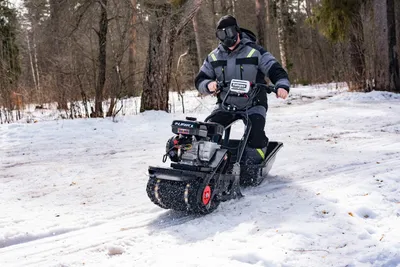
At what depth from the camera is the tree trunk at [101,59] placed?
9825mm

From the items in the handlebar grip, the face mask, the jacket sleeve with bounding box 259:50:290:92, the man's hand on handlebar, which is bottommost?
the man's hand on handlebar

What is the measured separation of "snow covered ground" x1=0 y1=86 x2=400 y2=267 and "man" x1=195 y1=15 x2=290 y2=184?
54 centimetres

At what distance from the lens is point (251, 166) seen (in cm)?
462

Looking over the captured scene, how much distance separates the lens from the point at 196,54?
2403 cm

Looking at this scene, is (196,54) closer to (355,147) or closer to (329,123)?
(329,123)

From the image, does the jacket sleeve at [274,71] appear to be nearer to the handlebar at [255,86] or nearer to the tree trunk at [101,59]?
the handlebar at [255,86]

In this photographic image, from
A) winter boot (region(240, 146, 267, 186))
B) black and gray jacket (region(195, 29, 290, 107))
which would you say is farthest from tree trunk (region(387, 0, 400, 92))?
winter boot (region(240, 146, 267, 186))

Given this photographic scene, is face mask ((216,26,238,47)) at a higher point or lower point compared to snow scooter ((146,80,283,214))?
higher

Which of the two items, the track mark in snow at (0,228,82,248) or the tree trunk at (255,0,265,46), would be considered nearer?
the track mark in snow at (0,228,82,248)

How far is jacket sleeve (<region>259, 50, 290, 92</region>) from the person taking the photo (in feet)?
14.6

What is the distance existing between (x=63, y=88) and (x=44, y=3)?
2614 millimetres

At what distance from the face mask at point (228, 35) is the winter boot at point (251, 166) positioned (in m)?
1.20

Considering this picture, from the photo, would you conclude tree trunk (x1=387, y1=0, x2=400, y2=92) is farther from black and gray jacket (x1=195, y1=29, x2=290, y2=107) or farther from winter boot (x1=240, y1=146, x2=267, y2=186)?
winter boot (x1=240, y1=146, x2=267, y2=186)

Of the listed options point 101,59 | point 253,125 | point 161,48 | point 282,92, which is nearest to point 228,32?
point 282,92
